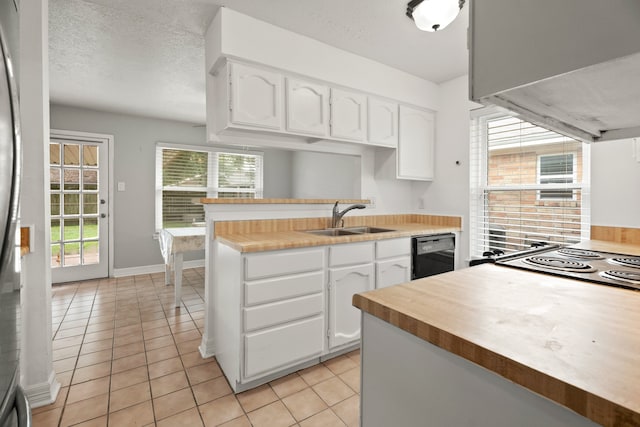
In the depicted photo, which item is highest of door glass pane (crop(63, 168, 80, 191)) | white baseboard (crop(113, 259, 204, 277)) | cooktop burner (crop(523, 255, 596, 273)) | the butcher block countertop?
door glass pane (crop(63, 168, 80, 191))

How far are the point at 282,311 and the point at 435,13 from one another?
203cm

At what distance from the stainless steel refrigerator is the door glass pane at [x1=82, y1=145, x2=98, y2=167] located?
14.7 feet

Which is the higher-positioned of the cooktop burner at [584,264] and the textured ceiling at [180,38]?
the textured ceiling at [180,38]

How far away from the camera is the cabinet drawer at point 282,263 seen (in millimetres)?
1792

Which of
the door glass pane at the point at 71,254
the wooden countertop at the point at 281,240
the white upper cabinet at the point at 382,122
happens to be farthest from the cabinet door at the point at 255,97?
the door glass pane at the point at 71,254

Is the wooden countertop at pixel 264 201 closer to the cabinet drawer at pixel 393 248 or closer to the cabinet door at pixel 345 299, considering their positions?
the cabinet drawer at pixel 393 248

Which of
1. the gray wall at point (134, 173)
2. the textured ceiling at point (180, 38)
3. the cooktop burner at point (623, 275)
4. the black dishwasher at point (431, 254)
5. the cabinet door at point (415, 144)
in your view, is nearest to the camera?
the cooktop burner at point (623, 275)

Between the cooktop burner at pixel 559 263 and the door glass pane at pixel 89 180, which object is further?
the door glass pane at pixel 89 180

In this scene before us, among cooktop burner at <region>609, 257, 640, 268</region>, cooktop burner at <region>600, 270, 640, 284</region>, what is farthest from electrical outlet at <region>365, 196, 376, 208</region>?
cooktop burner at <region>600, 270, 640, 284</region>

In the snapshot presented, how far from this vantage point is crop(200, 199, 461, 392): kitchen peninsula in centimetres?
181

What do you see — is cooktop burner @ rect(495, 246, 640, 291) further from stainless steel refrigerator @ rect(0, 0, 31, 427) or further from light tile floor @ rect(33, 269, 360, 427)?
stainless steel refrigerator @ rect(0, 0, 31, 427)

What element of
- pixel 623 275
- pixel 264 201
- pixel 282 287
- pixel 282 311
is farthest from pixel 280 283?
pixel 623 275

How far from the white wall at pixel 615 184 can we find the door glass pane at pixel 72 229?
5.71 meters

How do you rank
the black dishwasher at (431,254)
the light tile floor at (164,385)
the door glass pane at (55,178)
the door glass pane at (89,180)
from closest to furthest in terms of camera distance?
the light tile floor at (164,385) → the black dishwasher at (431,254) → the door glass pane at (55,178) → the door glass pane at (89,180)
